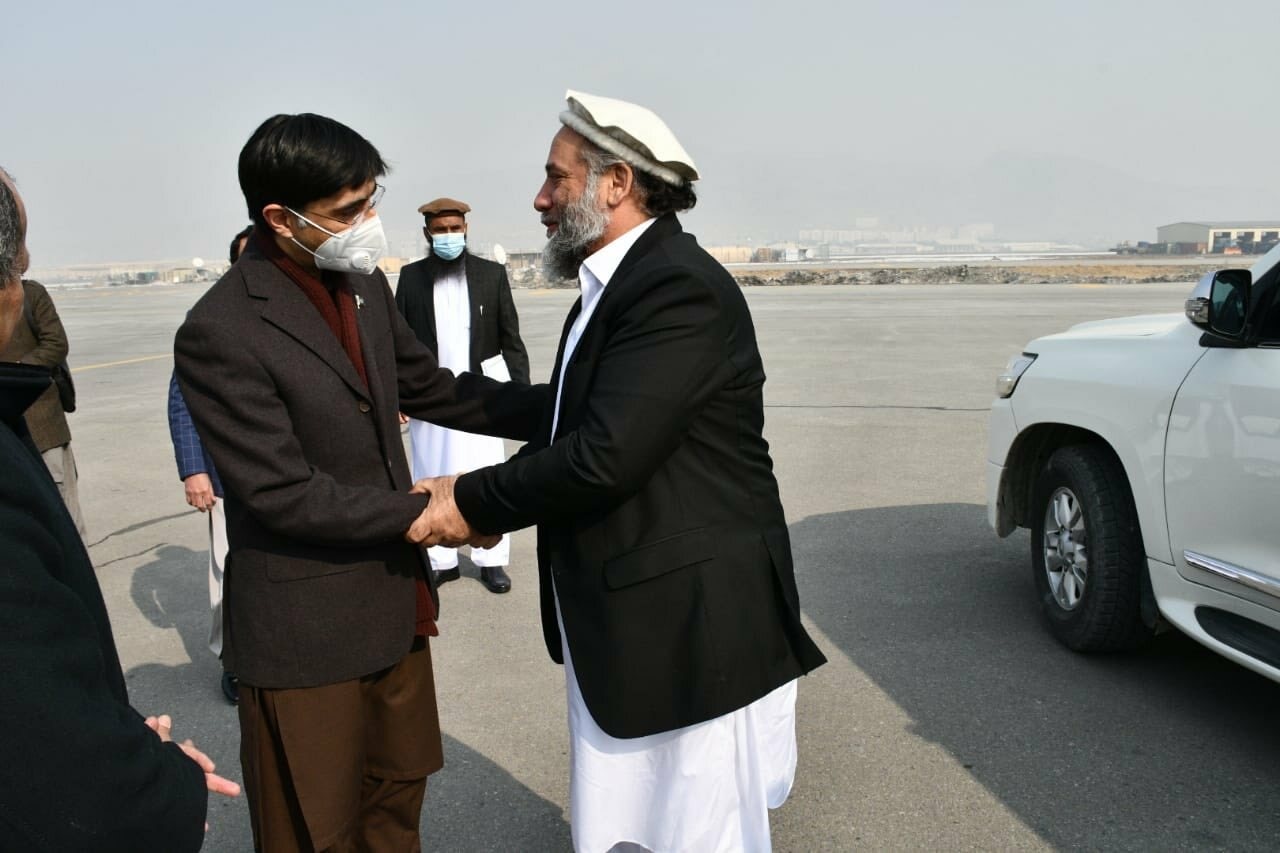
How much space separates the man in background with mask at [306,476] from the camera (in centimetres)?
209

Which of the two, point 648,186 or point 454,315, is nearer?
point 648,186

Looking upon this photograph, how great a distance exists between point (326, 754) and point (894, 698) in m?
2.46

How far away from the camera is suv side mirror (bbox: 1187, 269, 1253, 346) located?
345cm

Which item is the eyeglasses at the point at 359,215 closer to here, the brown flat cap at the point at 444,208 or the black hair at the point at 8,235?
the black hair at the point at 8,235

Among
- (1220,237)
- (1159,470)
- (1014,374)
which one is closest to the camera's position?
(1159,470)

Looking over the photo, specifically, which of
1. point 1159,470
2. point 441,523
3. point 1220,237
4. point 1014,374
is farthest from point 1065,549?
point 1220,237

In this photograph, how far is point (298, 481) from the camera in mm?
2105

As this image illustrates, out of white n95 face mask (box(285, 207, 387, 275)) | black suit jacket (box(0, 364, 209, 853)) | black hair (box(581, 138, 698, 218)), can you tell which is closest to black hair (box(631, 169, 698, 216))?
black hair (box(581, 138, 698, 218))

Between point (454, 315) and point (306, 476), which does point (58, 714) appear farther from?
point (454, 315)

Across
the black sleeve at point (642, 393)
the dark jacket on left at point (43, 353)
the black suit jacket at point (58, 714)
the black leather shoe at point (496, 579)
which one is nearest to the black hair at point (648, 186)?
the black sleeve at point (642, 393)

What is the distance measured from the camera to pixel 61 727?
1152 mm

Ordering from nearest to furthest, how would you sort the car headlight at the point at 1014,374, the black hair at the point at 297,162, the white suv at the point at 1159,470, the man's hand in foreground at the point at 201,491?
1. the black hair at the point at 297,162
2. the white suv at the point at 1159,470
3. the man's hand in foreground at the point at 201,491
4. the car headlight at the point at 1014,374

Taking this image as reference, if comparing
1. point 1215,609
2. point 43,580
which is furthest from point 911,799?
point 43,580

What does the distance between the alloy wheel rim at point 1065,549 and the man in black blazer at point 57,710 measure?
384cm
